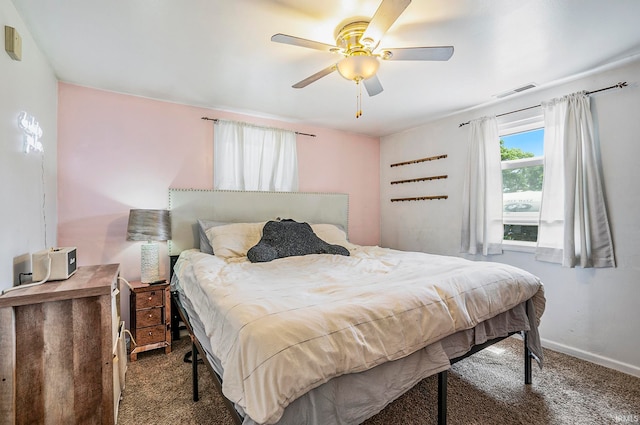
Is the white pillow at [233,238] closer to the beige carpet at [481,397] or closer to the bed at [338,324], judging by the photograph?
the bed at [338,324]

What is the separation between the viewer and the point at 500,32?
1.80 m

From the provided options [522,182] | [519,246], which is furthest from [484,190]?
[519,246]

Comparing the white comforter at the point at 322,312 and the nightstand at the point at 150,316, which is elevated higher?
the white comforter at the point at 322,312

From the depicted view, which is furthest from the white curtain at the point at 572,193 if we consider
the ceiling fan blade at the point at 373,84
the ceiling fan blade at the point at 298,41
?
the ceiling fan blade at the point at 298,41

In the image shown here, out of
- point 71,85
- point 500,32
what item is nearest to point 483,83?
point 500,32

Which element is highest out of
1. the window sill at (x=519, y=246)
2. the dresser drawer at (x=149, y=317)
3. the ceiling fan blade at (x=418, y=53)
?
the ceiling fan blade at (x=418, y=53)

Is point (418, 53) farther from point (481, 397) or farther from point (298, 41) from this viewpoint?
point (481, 397)

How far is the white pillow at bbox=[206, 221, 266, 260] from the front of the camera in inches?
99.7

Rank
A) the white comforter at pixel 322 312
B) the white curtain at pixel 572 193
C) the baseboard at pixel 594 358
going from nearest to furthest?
the white comforter at pixel 322 312 < the baseboard at pixel 594 358 < the white curtain at pixel 572 193

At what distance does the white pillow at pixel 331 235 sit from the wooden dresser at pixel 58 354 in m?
1.99

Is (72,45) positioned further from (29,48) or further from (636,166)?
(636,166)

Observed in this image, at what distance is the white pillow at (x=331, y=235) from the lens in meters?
3.11

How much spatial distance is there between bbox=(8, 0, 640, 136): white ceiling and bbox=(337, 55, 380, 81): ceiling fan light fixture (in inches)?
8.5

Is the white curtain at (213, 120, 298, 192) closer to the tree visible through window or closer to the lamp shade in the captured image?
the lamp shade
